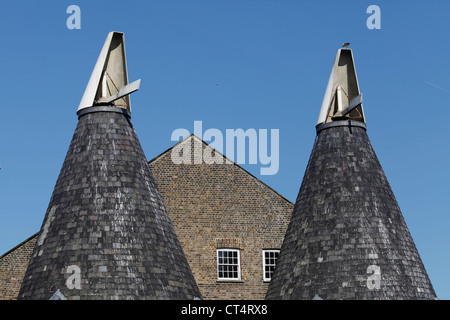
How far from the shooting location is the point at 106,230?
19.5 metres

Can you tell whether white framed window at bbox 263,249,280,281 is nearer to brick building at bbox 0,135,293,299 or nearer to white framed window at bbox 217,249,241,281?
brick building at bbox 0,135,293,299

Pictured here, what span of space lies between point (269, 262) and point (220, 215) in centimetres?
194

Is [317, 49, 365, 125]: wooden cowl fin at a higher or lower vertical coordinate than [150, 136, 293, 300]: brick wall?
higher

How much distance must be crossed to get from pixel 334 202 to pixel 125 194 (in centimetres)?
513

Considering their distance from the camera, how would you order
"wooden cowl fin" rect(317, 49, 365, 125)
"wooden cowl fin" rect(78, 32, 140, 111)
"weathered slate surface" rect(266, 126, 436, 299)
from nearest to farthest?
"weathered slate surface" rect(266, 126, 436, 299), "wooden cowl fin" rect(78, 32, 140, 111), "wooden cowl fin" rect(317, 49, 365, 125)

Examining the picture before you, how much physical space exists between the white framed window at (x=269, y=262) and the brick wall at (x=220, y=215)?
12 centimetres

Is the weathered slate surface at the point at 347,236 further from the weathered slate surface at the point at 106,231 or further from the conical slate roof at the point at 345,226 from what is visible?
the weathered slate surface at the point at 106,231

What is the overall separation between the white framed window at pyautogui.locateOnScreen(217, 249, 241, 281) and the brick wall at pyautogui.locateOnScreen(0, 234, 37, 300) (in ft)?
17.4

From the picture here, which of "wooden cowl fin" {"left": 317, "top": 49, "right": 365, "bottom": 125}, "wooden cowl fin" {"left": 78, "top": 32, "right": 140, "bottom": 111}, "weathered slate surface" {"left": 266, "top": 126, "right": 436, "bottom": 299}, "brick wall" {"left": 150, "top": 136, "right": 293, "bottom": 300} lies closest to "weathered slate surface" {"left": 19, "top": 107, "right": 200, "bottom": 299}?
"wooden cowl fin" {"left": 78, "top": 32, "right": 140, "bottom": 111}

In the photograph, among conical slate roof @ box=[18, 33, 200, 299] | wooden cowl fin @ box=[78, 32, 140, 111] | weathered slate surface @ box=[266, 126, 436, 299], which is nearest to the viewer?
conical slate roof @ box=[18, 33, 200, 299]

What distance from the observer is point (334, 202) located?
856 inches

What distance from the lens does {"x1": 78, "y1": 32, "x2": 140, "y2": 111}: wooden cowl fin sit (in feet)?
71.0
